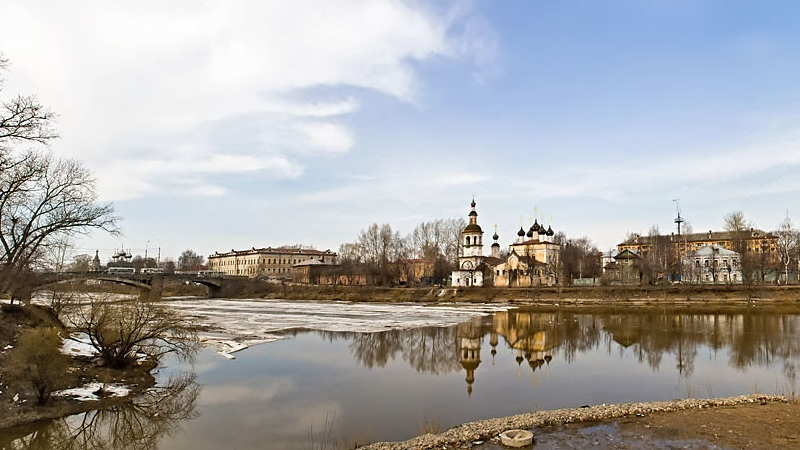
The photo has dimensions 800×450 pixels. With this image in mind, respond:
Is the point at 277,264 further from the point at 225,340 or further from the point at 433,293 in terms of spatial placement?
the point at 225,340

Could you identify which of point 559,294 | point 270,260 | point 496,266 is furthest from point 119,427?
point 270,260

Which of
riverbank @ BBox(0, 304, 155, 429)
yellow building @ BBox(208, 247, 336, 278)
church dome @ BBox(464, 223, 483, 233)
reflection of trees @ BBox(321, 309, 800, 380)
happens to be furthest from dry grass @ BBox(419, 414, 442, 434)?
yellow building @ BBox(208, 247, 336, 278)

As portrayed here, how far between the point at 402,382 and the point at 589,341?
49.2ft

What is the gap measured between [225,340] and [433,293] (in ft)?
156

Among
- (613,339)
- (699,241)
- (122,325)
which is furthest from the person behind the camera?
(699,241)

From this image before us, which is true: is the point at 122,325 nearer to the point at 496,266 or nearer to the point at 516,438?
the point at 516,438

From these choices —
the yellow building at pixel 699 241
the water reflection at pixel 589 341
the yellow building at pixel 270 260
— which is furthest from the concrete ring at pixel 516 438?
the yellow building at pixel 270 260

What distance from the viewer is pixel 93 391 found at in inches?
613

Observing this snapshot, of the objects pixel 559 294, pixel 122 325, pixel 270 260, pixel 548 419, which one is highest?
pixel 270 260

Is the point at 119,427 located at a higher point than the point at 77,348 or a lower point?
lower

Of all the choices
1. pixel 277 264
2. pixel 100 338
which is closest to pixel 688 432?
pixel 100 338

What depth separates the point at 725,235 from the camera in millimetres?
107062

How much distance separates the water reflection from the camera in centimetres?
2198

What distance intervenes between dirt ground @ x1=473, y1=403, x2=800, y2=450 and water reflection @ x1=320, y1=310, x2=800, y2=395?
5717 mm
